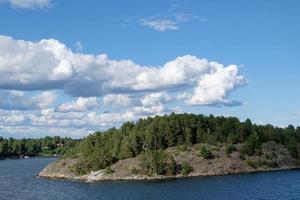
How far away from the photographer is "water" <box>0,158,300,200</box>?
124938 mm

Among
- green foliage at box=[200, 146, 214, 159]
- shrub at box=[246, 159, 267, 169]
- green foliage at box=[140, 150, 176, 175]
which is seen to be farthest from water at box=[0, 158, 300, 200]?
green foliage at box=[200, 146, 214, 159]

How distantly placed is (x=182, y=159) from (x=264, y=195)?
222 feet

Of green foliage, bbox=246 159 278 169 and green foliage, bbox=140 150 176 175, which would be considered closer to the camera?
green foliage, bbox=140 150 176 175

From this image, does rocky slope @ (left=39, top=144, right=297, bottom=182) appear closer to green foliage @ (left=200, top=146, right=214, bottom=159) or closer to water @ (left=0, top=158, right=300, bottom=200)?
green foliage @ (left=200, top=146, right=214, bottom=159)

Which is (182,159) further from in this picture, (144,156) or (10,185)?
(10,185)

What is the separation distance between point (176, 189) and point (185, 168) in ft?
139

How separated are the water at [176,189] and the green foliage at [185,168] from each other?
42.9ft

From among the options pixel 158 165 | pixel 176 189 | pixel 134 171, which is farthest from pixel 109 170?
pixel 176 189

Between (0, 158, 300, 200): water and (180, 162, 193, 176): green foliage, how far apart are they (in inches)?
514

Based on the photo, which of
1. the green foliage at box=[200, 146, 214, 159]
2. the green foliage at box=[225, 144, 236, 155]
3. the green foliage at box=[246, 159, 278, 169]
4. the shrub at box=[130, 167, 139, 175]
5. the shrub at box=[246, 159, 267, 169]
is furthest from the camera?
the green foliage at box=[225, 144, 236, 155]

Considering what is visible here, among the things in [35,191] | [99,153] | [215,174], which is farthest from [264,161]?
[35,191]

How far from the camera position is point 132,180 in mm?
174625

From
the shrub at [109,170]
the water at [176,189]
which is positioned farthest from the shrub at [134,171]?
the water at [176,189]

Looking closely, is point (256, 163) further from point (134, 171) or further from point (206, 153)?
point (134, 171)
